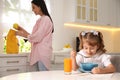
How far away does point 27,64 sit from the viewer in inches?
129

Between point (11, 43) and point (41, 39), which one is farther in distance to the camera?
point (11, 43)

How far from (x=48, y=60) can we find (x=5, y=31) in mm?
1167

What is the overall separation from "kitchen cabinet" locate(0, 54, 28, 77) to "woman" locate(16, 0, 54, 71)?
0.23m

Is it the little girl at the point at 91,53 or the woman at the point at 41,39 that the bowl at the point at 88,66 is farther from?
the woman at the point at 41,39

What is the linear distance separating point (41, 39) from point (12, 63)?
0.51m

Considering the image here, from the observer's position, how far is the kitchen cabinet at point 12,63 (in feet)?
9.94

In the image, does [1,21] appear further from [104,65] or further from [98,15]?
[104,65]

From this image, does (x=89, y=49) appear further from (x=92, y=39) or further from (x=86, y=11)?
(x=86, y=11)

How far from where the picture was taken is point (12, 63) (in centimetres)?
312

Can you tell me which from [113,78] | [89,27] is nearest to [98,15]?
[89,27]

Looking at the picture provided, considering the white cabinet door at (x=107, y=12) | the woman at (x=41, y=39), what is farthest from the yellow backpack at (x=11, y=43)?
the white cabinet door at (x=107, y=12)

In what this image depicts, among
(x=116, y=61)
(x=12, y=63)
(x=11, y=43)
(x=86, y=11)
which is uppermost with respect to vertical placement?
(x=86, y=11)

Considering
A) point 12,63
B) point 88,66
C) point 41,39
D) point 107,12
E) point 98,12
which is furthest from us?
point 107,12

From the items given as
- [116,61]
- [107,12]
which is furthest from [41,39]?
[107,12]
